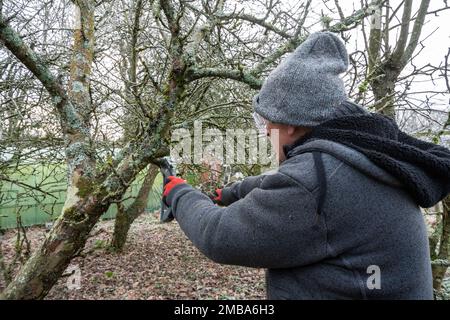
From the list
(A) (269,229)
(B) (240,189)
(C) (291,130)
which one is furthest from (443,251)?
(A) (269,229)

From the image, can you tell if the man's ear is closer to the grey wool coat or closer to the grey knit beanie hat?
the grey knit beanie hat

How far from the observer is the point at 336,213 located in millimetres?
1046

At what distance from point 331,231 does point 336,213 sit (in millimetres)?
63

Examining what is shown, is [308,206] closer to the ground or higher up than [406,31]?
closer to the ground

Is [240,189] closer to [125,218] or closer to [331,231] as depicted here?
[331,231]

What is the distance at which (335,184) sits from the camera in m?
1.04

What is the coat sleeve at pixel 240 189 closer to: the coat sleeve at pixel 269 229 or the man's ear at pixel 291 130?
the man's ear at pixel 291 130

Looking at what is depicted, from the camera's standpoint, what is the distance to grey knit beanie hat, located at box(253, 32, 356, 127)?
4.03 ft

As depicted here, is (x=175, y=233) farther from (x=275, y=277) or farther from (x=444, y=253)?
(x=275, y=277)

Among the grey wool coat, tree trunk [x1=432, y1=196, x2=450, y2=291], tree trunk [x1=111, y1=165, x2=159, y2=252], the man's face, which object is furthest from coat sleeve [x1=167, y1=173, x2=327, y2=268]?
tree trunk [x1=111, y1=165, x2=159, y2=252]

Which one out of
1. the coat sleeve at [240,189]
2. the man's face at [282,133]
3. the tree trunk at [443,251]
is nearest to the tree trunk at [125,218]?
the coat sleeve at [240,189]

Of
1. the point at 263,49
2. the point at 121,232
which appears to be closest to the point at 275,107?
the point at 263,49

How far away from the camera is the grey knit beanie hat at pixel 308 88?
48.4 inches
